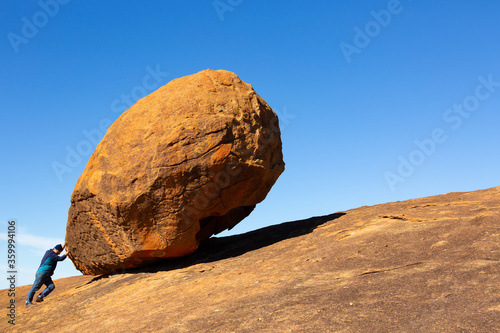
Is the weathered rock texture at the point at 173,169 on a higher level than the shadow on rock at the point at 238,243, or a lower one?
higher

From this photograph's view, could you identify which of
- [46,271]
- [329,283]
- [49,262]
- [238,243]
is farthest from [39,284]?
[329,283]

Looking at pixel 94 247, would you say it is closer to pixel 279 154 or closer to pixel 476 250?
pixel 279 154

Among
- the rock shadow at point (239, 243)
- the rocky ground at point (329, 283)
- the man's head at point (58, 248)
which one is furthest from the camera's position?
the man's head at point (58, 248)

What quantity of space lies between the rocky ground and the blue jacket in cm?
59

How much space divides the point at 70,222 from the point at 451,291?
7.79 m

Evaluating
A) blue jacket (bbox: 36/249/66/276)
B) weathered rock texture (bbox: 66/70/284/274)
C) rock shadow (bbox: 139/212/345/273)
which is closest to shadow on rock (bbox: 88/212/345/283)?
rock shadow (bbox: 139/212/345/273)

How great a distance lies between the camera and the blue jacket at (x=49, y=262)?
9.73m

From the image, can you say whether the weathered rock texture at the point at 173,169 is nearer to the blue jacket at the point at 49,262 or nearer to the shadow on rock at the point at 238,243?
the shadow on rock at the point at 238,243

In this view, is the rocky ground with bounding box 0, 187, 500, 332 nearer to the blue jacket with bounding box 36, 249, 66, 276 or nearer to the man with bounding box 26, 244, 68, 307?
the man with bounding box 26, 244, 68, 307

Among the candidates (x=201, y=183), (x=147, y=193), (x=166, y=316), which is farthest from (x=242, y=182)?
(x=166, y=316)

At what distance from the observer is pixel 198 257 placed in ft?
31.1

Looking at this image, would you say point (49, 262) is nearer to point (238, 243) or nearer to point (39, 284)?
point (39, 284)

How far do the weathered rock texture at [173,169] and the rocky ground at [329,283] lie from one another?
0.83 metres

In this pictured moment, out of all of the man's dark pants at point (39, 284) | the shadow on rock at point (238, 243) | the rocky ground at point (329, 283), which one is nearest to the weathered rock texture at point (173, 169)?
the shadow on rock at point (238, 243)
